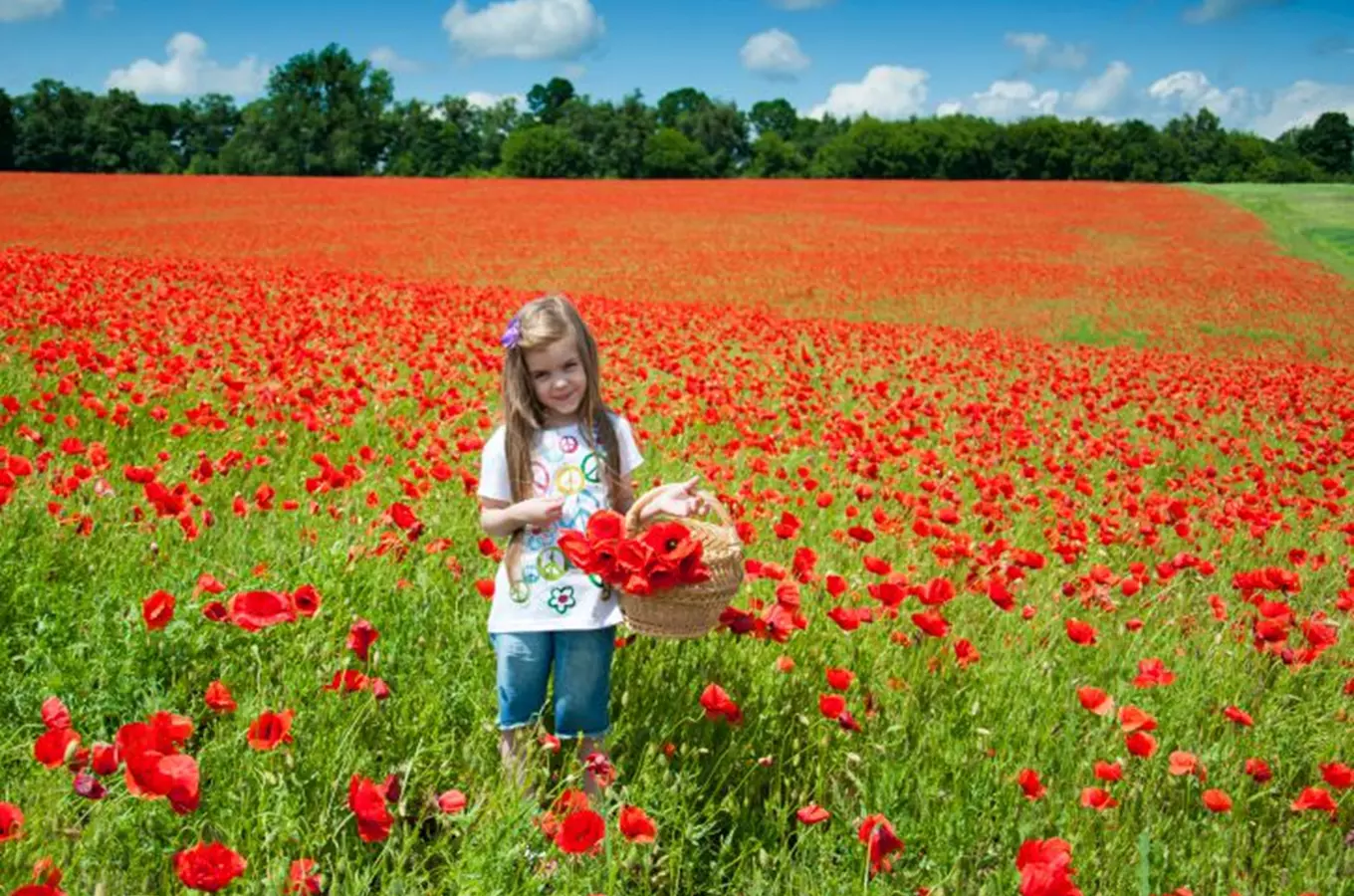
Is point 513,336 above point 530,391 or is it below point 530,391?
above

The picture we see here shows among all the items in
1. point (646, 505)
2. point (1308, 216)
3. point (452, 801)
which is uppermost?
point (1308, 216)

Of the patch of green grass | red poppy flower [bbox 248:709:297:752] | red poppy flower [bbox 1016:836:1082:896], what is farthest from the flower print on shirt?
the patch of green grass

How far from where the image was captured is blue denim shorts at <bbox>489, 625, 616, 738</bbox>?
8.11 feet

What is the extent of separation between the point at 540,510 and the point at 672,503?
0.30 meters

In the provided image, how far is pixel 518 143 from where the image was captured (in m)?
67.1

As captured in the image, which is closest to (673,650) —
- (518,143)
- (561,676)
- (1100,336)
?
(561,676)

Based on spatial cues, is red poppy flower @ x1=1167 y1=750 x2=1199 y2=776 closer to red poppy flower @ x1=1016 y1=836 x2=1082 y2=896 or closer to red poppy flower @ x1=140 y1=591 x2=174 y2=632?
red poppy flower @ x1=1016 y1=836 x2=1082 y2=896

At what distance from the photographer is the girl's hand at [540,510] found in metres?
2.37

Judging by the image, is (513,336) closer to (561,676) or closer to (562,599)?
(562,599)

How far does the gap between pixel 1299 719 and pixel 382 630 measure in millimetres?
2725

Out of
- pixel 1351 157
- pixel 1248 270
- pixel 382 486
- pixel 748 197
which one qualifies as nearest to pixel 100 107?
pixel 748 197

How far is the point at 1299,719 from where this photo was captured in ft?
10.7

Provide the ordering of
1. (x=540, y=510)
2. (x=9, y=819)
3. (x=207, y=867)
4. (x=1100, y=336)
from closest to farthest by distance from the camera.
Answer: (x=207, y=867) < (x=9, y=819) < (x=540, y=510) < (x=1100, y=336)

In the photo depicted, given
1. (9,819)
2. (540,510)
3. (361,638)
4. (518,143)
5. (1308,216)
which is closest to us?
(9,819)
